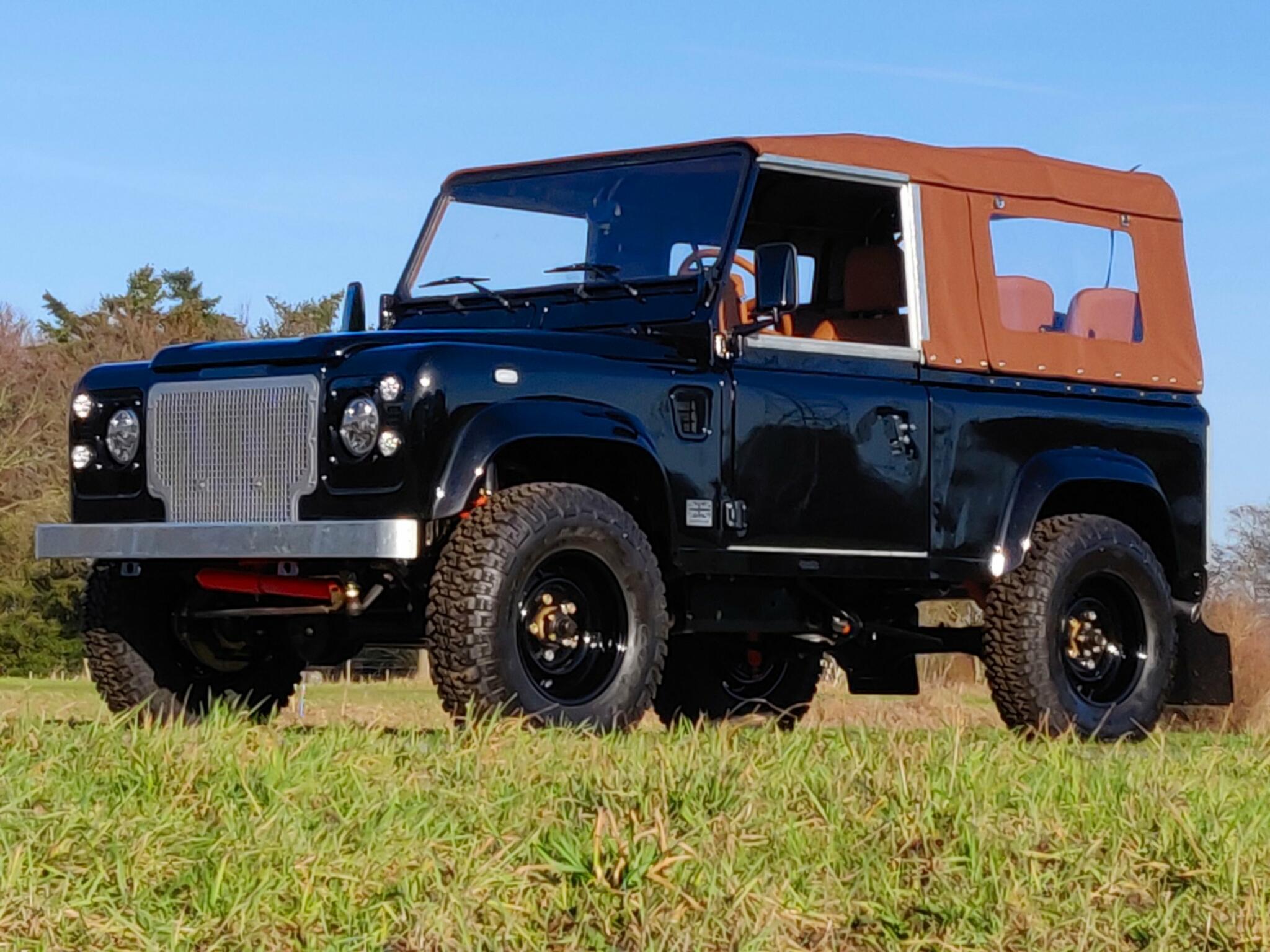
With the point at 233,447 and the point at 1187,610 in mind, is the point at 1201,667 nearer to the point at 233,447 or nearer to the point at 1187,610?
the point at 1187,610

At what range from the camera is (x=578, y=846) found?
213 inches

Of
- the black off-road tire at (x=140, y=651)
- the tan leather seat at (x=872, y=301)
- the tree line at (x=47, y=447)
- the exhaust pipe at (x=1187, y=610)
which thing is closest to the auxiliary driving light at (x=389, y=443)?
the black off-road tire at (x=140, y=651)

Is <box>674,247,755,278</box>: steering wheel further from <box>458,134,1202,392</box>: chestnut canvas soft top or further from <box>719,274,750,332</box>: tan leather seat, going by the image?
<box>458,134,1202,392</box>: chestnut canvas soft top

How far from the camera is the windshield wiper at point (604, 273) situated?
9.07m

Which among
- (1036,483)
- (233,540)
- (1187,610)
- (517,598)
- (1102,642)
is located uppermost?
Result: (1036,483)

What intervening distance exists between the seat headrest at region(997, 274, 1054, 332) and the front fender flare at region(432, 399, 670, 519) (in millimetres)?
2840

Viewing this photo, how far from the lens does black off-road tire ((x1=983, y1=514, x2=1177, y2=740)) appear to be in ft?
31.0

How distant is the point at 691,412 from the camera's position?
845cm

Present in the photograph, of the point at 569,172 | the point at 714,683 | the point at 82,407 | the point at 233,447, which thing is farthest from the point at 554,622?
the point at 714,683

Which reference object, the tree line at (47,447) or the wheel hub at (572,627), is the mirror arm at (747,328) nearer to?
the wheel hub at (572,627)

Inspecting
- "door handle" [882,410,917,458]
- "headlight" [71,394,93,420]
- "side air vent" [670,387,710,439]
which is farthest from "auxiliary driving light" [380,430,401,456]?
"door handle" [882,410,917,458]

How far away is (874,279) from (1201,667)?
249cm

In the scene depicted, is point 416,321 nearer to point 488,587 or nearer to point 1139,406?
point 488,587

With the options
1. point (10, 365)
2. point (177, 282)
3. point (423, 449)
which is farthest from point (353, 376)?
point (177, 282)
